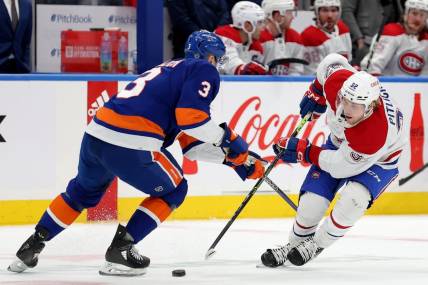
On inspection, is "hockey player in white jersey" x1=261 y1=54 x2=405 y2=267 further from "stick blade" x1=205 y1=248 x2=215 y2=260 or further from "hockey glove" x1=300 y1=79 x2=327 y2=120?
"stick blade" x1=205 y1=248 x2=215 y2=260

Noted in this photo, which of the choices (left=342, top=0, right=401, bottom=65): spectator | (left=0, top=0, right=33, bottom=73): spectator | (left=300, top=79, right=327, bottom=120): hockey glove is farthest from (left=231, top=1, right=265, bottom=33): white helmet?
(left=300, top=79, right=327, bottom=120): hockey glove

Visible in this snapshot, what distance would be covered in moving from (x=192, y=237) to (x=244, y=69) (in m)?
1.43

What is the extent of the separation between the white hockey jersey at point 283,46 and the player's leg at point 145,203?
2.84 metres

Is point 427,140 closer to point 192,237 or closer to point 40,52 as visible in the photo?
point 192,237

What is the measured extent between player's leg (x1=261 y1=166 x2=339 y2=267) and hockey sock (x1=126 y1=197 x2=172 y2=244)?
638 mm

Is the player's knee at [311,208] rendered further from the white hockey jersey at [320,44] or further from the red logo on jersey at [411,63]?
the red logo on jersey at [411,63]

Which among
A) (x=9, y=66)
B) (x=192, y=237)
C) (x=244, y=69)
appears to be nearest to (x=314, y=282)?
(x=192, y=237)

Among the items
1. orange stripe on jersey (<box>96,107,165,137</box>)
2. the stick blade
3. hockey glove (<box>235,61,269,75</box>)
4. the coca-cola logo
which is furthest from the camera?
hockey glove (<box>235,61,269,75</box>)

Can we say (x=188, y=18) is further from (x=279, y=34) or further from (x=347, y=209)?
(x=347, y=209)

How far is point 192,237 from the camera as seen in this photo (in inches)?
248

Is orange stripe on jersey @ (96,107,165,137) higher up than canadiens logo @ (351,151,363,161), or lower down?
higher up

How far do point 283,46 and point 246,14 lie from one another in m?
0.44

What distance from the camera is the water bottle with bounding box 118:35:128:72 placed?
774 centimetres

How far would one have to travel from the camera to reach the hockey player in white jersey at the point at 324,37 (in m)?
7.96
